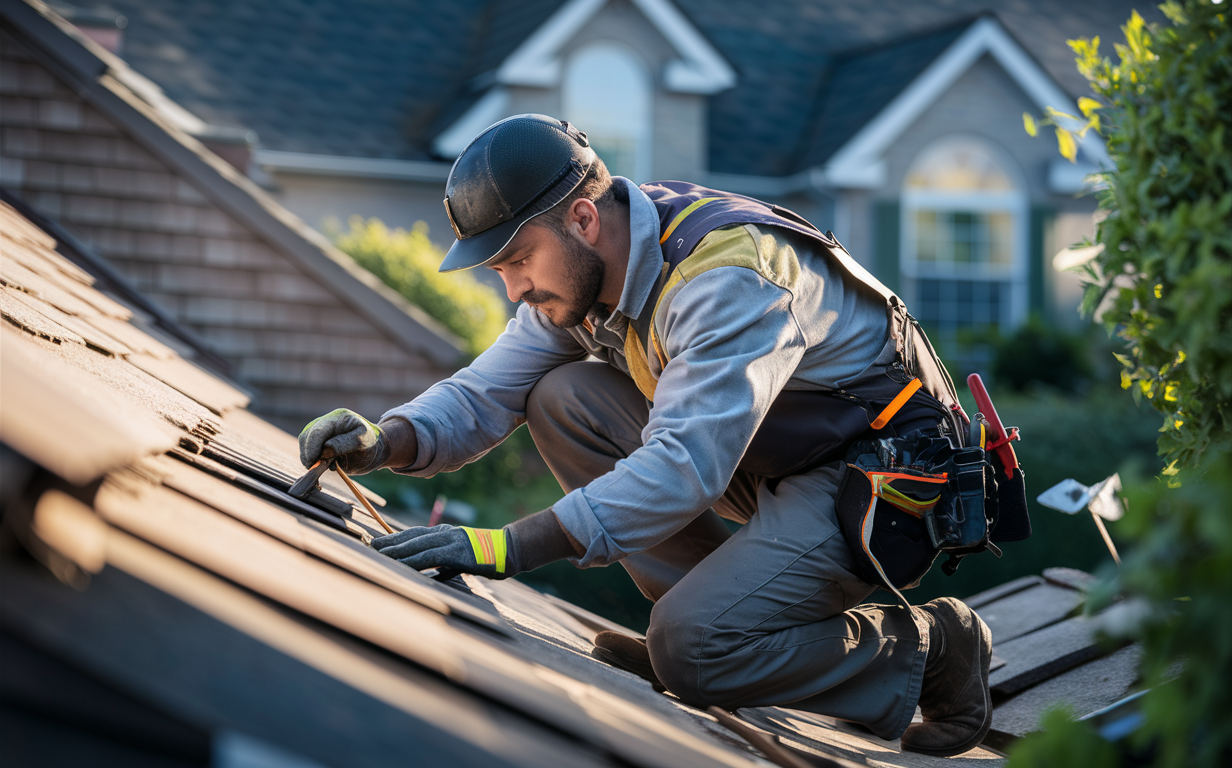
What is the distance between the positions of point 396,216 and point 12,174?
5934 mm

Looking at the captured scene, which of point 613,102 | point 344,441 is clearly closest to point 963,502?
point 344,441

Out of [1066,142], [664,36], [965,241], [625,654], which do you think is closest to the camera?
[1066,142]

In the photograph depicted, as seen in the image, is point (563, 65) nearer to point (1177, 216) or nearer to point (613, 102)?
point (613, 102)

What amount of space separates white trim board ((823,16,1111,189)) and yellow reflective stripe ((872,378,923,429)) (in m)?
9.55

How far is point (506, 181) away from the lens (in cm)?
252

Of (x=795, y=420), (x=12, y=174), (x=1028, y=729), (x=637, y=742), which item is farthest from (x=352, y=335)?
(x=637, y=742)

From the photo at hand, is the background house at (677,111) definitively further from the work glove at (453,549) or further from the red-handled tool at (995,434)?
the work glove at (453,549)

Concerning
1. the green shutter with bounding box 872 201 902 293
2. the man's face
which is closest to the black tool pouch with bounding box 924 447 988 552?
the man's face

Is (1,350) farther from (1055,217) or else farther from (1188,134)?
(1055,217)

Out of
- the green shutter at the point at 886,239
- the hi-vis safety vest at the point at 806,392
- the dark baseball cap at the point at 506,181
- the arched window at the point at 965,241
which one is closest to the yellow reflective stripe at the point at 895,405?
the hi-vis safety vest at the point at 806,392

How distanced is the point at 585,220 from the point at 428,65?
1051cm

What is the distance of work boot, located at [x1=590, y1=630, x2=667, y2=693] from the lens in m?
2.58

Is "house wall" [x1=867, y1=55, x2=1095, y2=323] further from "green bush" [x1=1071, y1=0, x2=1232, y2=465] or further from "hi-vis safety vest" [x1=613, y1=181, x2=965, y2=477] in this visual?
"green bush" [x1=1071, y1=0, x2=1232, y2=465]

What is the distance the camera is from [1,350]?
1.32 m
